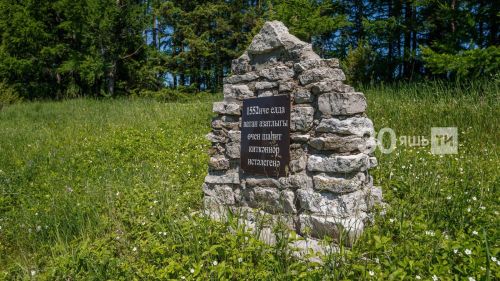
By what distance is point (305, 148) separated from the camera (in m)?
3.89

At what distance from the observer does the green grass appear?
2.87 meters

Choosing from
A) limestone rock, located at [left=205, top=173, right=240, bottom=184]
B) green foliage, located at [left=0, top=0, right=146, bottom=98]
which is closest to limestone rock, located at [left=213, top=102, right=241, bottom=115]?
limestone rock, located at [left=205, top=173, right=240, bottom=184]

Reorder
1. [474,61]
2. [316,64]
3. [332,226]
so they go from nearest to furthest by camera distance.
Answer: [332,226], [316,64], [474,61]

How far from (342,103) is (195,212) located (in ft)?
7.48

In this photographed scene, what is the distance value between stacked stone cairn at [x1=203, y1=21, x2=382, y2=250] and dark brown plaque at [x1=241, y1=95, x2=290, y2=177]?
0.09 meters

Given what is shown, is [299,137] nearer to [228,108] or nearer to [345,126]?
[345,126]

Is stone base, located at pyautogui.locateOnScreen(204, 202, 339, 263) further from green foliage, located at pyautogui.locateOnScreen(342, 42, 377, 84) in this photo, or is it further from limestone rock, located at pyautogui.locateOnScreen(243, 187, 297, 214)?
green foliage, located at pyautogui.locateOnScreen(342, 42, 377, 84)

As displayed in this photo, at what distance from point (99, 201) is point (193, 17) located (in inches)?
715

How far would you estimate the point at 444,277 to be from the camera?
2.57m

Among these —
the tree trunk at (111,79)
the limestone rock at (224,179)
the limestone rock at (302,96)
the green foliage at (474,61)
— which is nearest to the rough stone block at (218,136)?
the limestone rock at (224,179)

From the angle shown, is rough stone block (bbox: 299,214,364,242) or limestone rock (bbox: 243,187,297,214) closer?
rough stone block (bbox: 299,214,364,242)

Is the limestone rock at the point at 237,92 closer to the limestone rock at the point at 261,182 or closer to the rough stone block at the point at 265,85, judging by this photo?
the rough stone block at the point at 265,85

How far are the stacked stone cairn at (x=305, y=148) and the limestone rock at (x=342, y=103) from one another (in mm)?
10

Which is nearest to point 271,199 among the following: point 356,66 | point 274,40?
point 274,40
